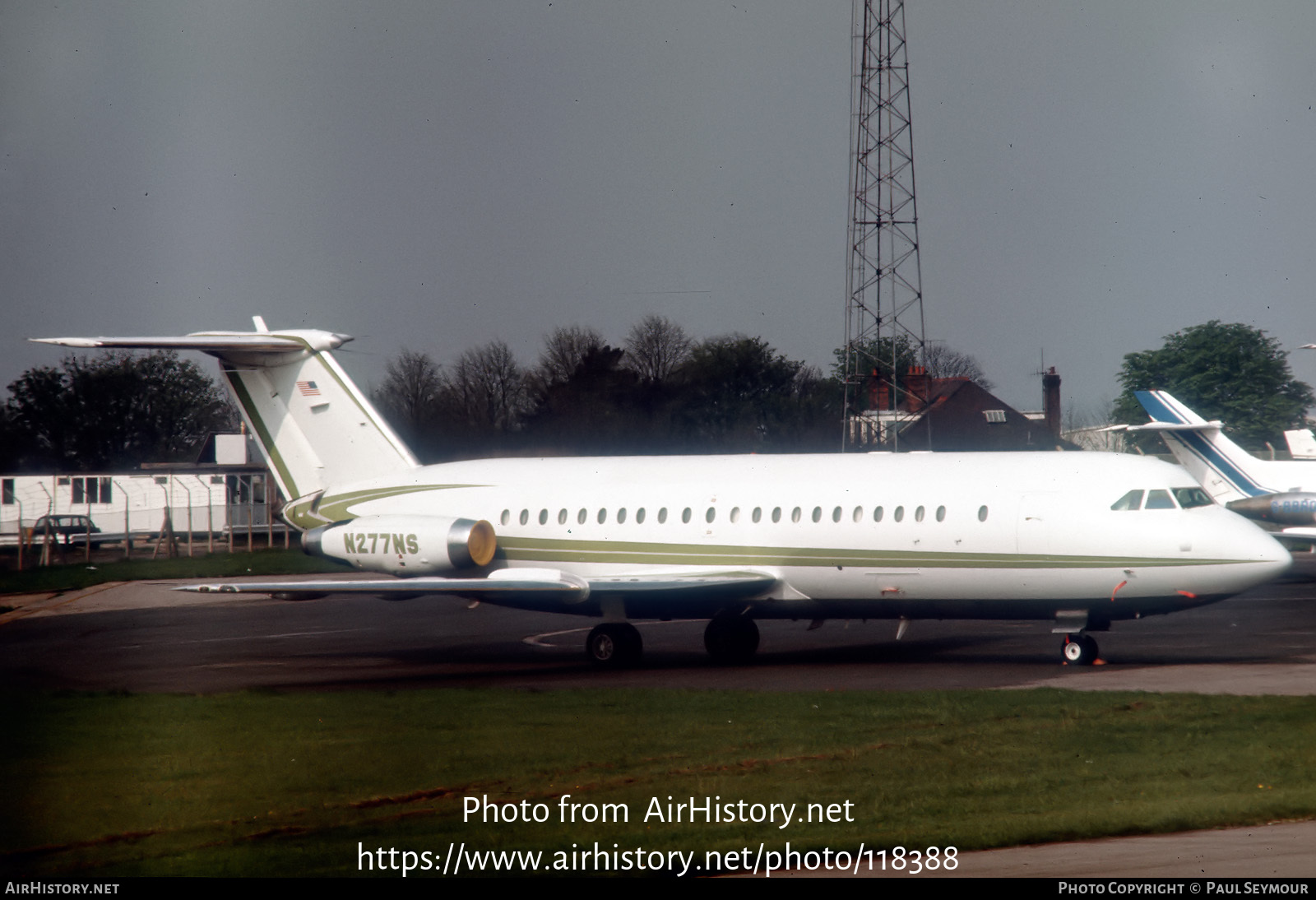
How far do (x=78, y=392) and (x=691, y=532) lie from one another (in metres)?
18.0

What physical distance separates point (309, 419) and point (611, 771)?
13849 millimetres

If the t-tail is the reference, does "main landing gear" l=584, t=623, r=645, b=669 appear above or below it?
below

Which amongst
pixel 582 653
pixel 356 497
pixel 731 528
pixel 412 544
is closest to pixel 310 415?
pixel 356 497

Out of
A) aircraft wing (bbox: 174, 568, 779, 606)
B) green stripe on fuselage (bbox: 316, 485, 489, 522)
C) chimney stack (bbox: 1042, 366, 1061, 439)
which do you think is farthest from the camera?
chimney stack (bbox: 1042, 366, 1061, 439)

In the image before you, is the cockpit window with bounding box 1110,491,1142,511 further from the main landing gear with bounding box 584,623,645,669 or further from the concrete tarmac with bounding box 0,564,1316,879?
the main landing gear with bounding box 584,623,645,669

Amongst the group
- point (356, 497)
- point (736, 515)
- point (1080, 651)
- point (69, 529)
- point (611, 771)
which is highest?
point (356, 497)

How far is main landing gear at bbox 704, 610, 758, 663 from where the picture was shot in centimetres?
2094

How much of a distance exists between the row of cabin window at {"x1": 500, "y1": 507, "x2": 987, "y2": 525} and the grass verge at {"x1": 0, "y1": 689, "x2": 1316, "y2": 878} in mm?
3822

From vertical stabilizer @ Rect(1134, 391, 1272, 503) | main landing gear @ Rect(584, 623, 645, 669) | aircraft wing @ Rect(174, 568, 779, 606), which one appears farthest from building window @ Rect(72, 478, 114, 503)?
vertical stabilizer @ Rect(1134, 391, 1272, 503)

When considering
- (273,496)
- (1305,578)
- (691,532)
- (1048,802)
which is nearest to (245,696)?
(691,532)

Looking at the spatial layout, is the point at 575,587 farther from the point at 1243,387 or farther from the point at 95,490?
the point at 1243,387

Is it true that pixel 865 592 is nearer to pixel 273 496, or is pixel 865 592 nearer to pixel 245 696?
pixel 245 696

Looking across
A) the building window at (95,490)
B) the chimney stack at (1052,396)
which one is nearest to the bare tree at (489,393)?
the building window at (95,490)

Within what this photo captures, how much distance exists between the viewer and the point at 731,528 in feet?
66.6
